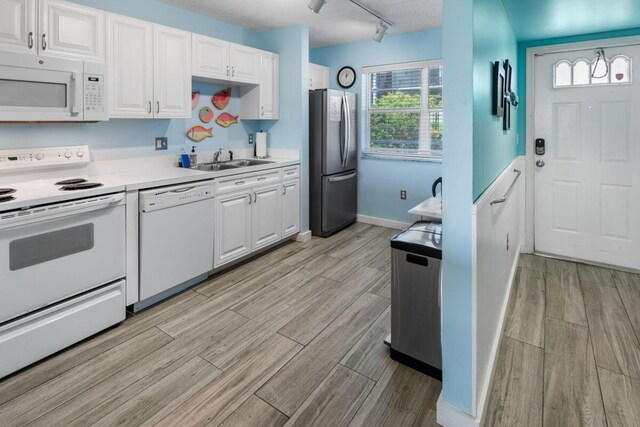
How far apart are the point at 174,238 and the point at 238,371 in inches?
48.2

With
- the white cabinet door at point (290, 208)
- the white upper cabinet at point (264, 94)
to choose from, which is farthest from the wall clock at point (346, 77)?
the white cabinet door at point (290, 208)

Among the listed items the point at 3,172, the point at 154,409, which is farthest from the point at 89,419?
the point at 3,172

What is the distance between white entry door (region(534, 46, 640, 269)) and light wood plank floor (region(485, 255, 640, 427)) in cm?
46

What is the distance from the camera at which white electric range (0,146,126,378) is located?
6.35ft

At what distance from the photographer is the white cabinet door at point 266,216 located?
3.63 m

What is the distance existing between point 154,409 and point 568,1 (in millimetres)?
3499

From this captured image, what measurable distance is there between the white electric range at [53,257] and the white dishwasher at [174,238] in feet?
0.59

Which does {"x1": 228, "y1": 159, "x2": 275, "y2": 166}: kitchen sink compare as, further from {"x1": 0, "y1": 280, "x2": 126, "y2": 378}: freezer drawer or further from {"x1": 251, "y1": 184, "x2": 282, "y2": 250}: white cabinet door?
{"x1": 0, "y1": 280, "x2": 126, "y2": 378}: freezer drawer

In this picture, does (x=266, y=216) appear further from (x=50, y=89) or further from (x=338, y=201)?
(x=50, y=89)

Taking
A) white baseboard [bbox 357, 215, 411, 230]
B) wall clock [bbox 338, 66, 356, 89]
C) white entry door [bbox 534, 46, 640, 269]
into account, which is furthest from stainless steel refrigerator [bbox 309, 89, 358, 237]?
white entry door [bbox 534, 46, 640, 269]

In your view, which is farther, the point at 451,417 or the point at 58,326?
the point at 58,326

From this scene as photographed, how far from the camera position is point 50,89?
7.70 feet

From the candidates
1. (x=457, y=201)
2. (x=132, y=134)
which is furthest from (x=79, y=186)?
(x=457, y=201)

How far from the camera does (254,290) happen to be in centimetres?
304
